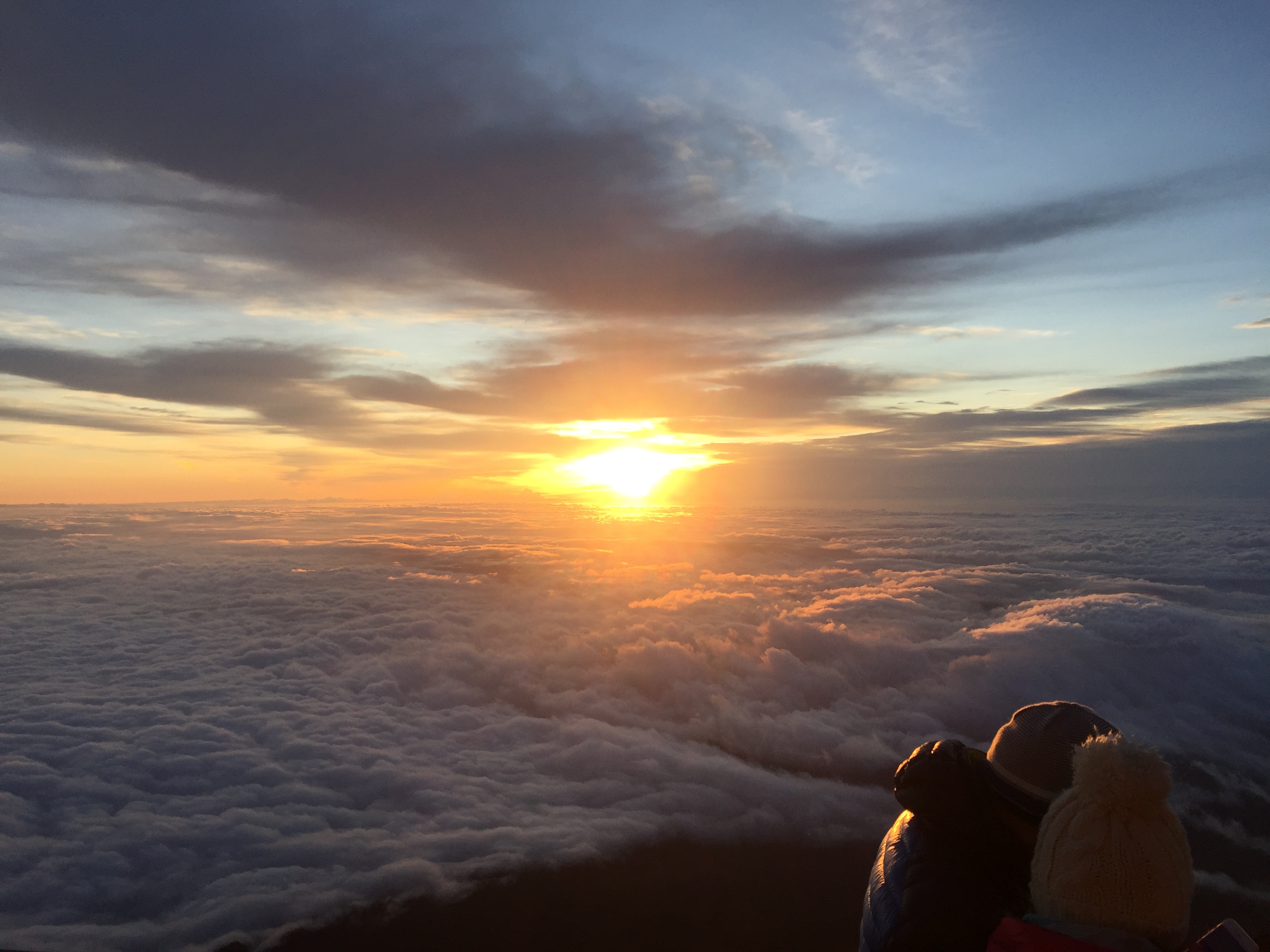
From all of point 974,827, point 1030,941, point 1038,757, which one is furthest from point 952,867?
point 1030,941

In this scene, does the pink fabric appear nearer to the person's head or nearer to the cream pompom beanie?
the cream pompom beanie

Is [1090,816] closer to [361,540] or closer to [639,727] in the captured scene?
[639,727]

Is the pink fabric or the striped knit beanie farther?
the striped knit beanie

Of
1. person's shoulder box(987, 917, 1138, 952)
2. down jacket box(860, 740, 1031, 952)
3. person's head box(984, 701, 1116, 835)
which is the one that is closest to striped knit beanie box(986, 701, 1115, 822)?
person's head box(984, 701, 1116, 835)

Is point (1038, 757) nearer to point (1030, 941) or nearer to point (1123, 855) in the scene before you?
point (1123, 855)

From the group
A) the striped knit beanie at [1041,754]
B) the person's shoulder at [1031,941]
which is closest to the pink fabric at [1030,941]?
the person's shoulder at [1031,941]

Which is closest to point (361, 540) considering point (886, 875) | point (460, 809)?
point (460, 809)
